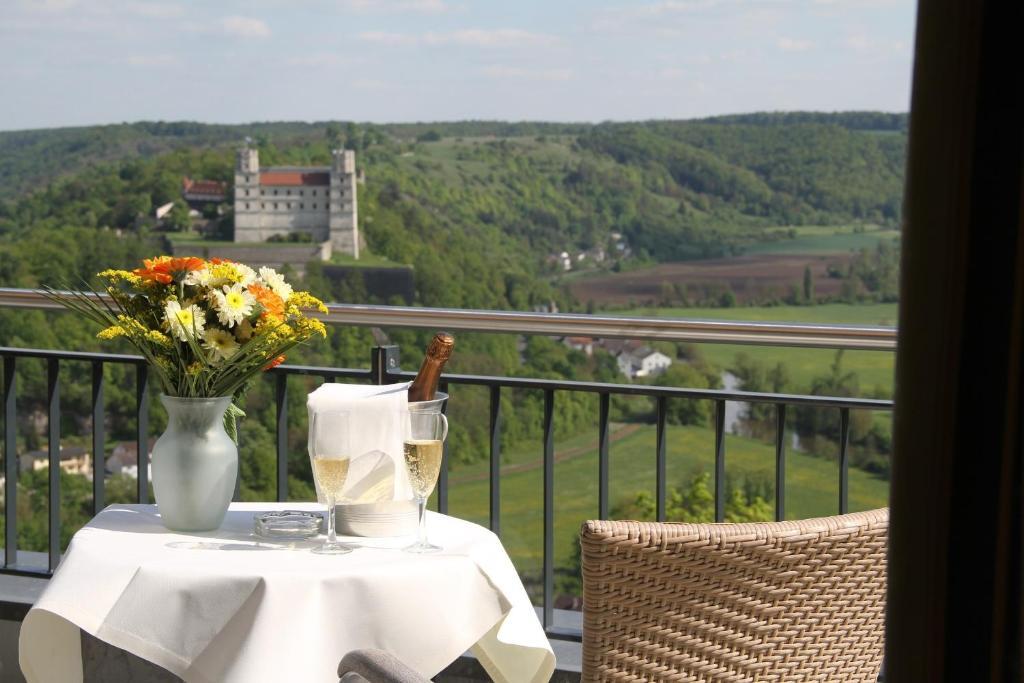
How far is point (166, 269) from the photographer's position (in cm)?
197

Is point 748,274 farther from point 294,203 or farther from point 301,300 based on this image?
point 301,300

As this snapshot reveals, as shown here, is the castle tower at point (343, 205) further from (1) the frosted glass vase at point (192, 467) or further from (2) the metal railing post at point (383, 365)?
(1) the frosted glass vase at point (192, 467)

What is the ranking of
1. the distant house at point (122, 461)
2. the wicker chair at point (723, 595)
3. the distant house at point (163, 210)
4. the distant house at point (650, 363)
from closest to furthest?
the wicker chair at point (723, 595)
the distant house at point (122, 461)
the distant house at point (163, 210)
the distant house at point (650, 363)

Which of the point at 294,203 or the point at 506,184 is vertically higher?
the point at 506,184

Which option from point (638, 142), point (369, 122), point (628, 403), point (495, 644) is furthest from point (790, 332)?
point (369, 122)

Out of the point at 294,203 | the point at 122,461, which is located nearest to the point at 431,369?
the point at 122,461

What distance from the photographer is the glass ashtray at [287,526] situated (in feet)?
6.55

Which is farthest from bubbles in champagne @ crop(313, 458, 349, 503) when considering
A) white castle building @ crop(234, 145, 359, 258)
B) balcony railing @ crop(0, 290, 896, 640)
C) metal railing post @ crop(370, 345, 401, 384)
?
white castle building @ crop(234, 145, 359, 258)

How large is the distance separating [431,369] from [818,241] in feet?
96.2

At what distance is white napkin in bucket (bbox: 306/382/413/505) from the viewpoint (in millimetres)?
1911

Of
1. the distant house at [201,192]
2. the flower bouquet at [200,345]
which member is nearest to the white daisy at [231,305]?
the flower bouquet at [200,345]

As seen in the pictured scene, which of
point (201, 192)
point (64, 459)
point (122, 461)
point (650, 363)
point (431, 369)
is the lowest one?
point (122, 461)

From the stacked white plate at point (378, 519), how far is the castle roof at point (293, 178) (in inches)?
1048

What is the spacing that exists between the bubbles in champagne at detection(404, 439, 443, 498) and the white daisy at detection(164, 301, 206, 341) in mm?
399
